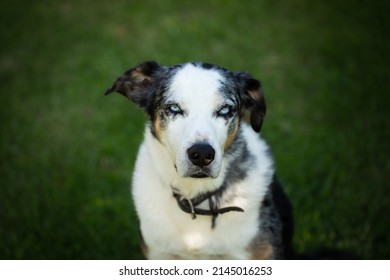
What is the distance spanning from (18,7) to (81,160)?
370 centimetres

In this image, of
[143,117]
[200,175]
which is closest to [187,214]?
[200,175]

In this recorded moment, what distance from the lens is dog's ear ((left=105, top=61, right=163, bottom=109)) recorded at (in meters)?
3.81

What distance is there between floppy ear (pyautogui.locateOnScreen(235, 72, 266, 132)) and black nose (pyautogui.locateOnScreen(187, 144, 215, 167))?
71 cm

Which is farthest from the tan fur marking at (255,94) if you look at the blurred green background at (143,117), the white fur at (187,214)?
the blurred green background at (143,117)

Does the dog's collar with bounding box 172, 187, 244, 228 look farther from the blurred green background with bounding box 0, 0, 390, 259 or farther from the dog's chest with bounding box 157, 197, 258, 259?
the blurred green background with bounding box 0, 0, 390, 259

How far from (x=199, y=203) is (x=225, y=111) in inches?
28.7

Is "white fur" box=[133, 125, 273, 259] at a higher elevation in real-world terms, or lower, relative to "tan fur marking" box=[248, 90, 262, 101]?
lower

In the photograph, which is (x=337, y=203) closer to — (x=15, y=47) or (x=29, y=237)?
(x=29, y=237)

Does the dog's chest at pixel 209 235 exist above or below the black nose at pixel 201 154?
below

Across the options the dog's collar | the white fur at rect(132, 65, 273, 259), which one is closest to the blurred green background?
the white fur at rect(132, 65, 273, 259)

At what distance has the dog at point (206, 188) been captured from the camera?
144 inches

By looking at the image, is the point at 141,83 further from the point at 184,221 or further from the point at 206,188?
the point at 184,221

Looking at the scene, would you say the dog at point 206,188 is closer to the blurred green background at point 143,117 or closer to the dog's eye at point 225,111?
the dog's eye at point 225,111
